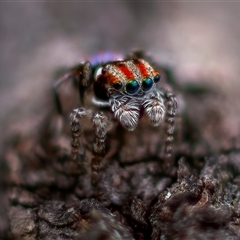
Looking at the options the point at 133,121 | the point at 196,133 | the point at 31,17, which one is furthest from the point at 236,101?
the point at 31,17

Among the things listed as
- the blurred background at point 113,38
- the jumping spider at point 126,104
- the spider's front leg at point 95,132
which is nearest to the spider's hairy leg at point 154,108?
the jumping spider at point 126,104

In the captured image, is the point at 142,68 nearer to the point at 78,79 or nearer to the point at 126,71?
the point at 126,71

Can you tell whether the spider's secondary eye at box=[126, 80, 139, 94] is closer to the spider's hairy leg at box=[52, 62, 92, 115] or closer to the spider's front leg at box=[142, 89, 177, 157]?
the spider's front leg at box=[142, 89, 177, 157]

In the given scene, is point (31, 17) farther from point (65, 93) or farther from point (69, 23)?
point (65, 93)

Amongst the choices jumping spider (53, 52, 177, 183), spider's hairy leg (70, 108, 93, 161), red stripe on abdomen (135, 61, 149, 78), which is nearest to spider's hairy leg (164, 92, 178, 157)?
jumping spider (53, 52, 177, 183)

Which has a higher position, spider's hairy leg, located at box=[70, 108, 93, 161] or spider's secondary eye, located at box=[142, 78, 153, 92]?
spider's secondary eye, located at box=[142, 78, 153, 92]

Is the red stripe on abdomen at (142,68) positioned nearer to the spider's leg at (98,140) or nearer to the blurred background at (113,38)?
the spider's leg at (98,140)

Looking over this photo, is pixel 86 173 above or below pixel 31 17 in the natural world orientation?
below
